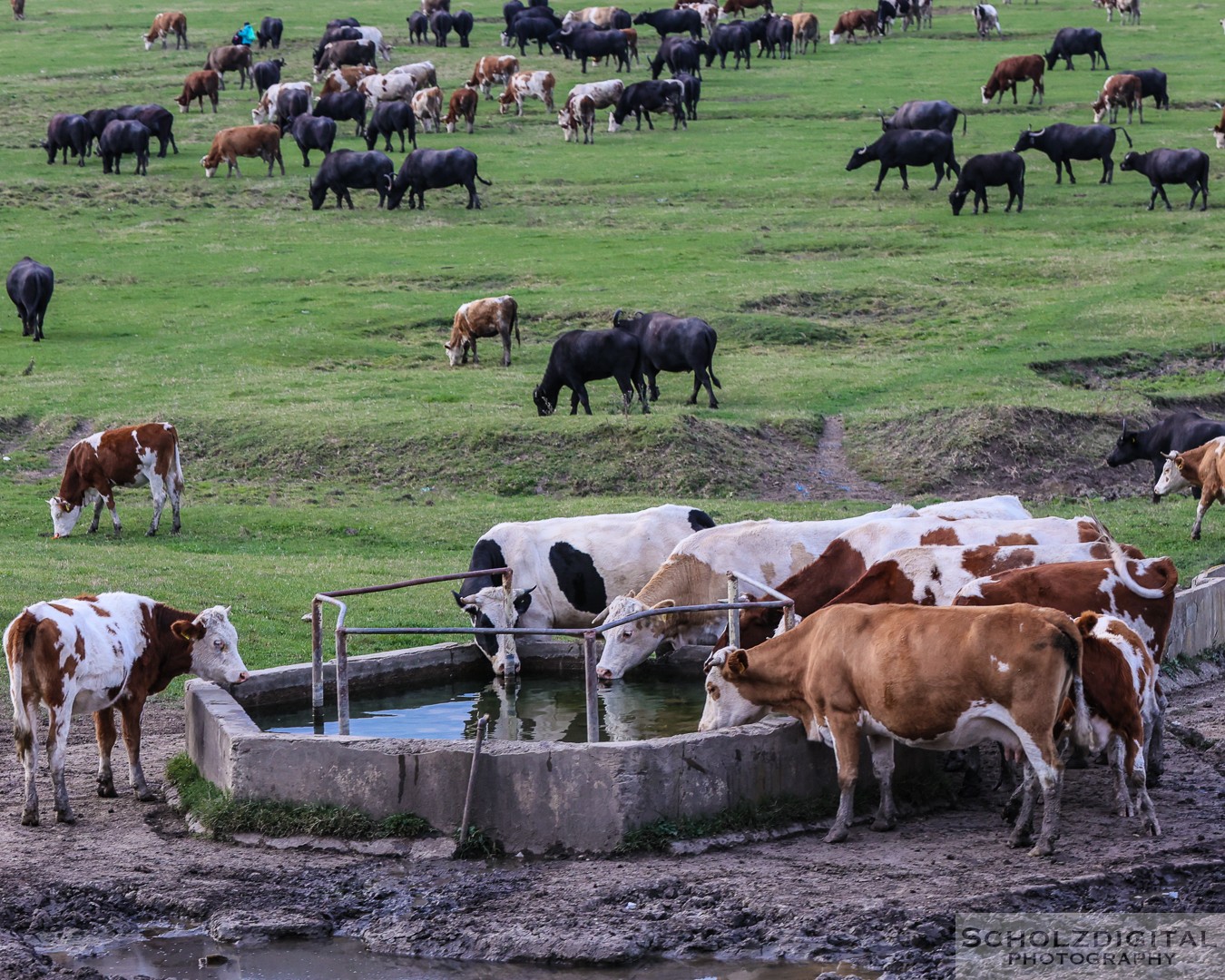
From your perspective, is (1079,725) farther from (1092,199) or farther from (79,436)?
(1092,199)

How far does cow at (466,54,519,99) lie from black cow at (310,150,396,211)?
1322 cm

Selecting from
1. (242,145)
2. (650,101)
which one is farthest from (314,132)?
(650,101)

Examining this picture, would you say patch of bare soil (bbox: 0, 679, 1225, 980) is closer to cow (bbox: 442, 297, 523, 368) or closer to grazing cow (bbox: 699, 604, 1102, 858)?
grazing cow (bbox: 699, 604, 1102, 858)

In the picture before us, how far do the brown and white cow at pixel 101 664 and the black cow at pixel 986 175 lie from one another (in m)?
30.0

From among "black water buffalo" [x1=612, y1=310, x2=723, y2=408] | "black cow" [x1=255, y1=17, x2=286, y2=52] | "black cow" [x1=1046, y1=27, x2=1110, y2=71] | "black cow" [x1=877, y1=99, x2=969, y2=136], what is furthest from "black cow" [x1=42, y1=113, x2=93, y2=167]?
"black cow" [x1=1046, y1=27, x2=1110, y2=71]

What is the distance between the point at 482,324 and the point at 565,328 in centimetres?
224

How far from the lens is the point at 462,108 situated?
49938 mm

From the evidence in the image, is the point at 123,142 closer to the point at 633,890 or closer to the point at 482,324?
the point at 482,324

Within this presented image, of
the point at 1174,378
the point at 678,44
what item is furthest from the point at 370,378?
the point at 678,44

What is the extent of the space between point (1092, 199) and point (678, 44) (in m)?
19.2

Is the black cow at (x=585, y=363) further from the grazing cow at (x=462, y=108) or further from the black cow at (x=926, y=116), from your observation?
the grazing cow at (x=462, y=108)

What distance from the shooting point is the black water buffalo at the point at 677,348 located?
25.4 meters

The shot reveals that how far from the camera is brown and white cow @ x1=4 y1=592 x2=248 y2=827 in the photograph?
33.3 feet

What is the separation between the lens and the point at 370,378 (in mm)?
27062
